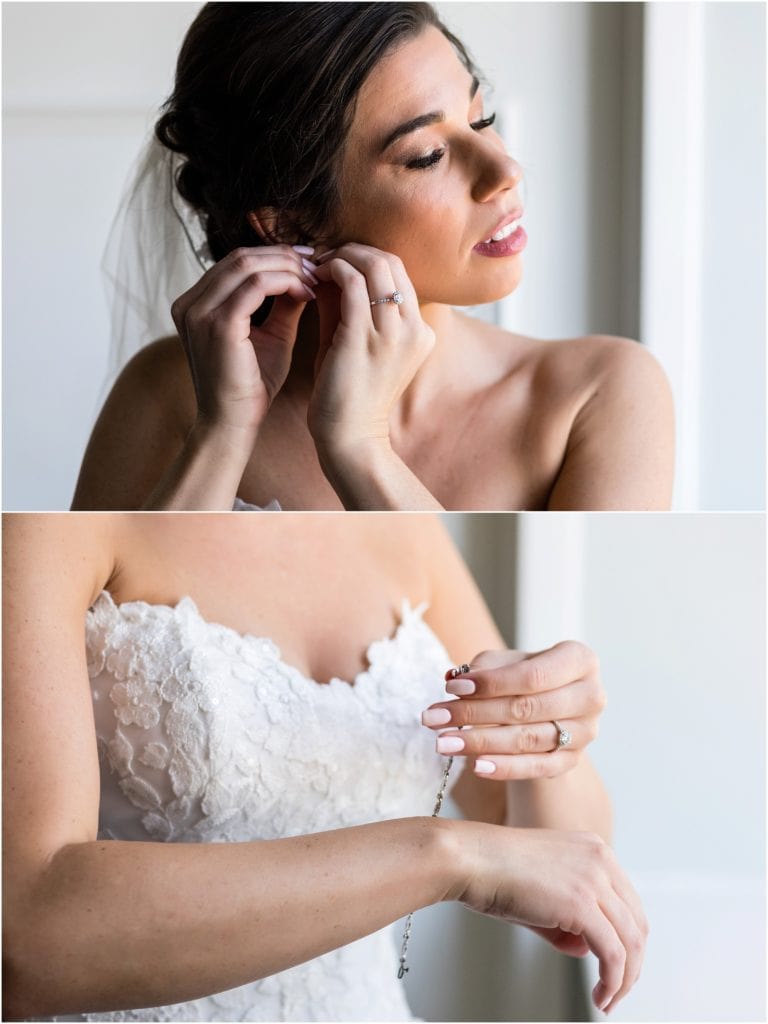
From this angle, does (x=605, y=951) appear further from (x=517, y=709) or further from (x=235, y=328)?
(x=235, y=328)

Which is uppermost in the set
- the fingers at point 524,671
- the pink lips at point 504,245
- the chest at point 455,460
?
the pink lips at point 504,245

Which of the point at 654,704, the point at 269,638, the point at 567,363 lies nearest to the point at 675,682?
the point at 654,704

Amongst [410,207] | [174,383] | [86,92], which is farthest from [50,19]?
[410,207]

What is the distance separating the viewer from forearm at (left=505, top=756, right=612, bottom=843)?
70cm

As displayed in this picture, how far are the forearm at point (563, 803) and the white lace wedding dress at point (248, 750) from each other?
0.09 meters

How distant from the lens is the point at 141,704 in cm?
56

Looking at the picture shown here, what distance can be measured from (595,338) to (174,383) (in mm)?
339

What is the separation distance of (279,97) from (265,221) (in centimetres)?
8

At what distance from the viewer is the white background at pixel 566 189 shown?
2.89 feet

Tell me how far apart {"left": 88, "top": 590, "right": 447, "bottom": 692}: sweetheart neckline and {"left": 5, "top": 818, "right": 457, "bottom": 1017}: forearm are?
0.16m

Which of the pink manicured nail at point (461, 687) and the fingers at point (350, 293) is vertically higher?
the fingers at point (350, 293)

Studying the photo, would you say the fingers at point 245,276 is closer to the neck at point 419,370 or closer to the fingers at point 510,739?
the neck at point 419,370

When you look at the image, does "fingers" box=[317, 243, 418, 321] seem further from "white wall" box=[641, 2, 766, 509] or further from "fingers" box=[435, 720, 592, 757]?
"white wall" box=[641, 2, 766, 509]

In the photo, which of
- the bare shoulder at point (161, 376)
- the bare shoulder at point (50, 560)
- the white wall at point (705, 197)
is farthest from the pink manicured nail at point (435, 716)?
the white wall at point (705, 197)
